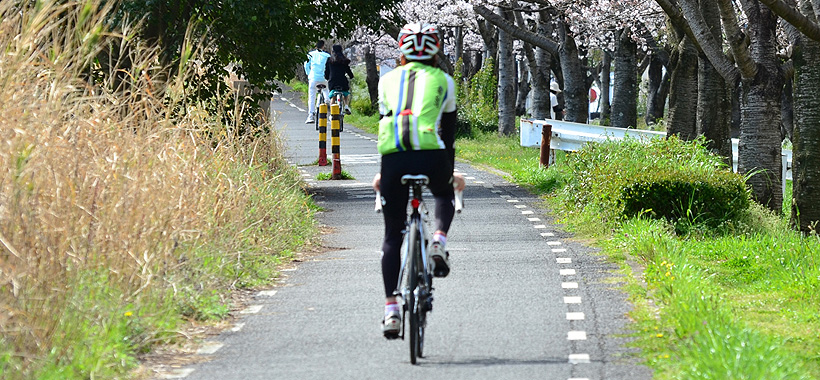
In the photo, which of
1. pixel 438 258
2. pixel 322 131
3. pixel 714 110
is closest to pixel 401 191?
pixel 438 258

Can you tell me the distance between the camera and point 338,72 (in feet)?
98.5

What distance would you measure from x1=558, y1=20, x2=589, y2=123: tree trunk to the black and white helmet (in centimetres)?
2276

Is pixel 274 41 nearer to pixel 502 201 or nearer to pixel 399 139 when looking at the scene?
pixel 502 201

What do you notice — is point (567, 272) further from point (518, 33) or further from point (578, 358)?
point (518, 33)

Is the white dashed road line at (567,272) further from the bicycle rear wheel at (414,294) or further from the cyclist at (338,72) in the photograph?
the cyclist at (338,72)

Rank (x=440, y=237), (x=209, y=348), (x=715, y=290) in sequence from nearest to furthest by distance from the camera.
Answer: (x=440, y=237) < (x=209, y=348) < (x=715, y=290)

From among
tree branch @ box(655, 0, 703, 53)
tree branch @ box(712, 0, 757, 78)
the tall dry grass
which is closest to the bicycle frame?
the tall dry grass

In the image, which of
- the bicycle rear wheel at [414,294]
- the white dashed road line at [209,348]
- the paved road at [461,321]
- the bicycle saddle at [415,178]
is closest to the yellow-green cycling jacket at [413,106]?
the bicycle saddle at [415,178]

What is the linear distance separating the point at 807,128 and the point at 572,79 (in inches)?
627

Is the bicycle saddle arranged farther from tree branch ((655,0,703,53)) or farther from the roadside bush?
tree branch ((655,0,703,53))

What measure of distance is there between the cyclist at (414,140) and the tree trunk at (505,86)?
2631cm

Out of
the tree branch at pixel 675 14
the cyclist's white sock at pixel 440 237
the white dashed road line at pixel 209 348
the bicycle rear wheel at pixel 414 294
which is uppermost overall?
the tree branch at pixel 675 14

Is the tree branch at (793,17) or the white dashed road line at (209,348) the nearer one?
the white dashed road line at (209,348)

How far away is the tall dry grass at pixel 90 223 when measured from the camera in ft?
21.0
